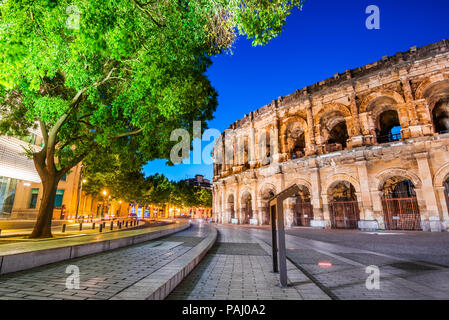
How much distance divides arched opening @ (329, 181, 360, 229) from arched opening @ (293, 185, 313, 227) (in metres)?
2.55

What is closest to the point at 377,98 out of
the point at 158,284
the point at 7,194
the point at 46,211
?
the point at 158,284

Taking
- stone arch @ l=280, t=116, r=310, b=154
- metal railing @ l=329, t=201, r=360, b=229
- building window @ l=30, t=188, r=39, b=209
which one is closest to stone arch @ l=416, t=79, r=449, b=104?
stone arch @ l=280, t=116, r=310, b=154

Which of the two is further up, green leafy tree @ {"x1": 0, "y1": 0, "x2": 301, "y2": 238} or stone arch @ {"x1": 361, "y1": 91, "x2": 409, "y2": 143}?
stone arch @ {"x1": 361, "y1": 91, "x2": 409, "y2": 143}

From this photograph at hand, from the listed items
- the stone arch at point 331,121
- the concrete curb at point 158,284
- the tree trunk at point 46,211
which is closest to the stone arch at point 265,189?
the stone arch at point 331,121

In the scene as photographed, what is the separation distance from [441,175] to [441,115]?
872cm

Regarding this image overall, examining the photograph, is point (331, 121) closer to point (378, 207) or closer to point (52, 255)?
point (378, 207)

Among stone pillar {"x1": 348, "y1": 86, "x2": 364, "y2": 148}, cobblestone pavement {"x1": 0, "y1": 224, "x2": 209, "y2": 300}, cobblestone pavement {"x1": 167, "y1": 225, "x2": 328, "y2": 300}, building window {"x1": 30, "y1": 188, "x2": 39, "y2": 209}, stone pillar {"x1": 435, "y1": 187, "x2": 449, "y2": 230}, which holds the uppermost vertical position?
stone pillar {"x1": 348, "y1": 86, "x2": 364, "y2": 148}

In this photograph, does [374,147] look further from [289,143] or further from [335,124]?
[289,143]

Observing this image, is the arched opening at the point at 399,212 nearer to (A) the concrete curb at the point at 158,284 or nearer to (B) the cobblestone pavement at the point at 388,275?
(B) the cobblestone pavement at the point at 388,275

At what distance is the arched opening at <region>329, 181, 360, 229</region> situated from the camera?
18125 millimetres

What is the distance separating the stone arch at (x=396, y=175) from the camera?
1480cm

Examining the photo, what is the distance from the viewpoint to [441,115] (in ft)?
63.0

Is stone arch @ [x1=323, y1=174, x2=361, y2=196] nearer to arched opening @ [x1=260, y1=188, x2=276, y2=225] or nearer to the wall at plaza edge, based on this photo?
arched opening @ [x1=260, y1=188, x2=276, y2=225]
